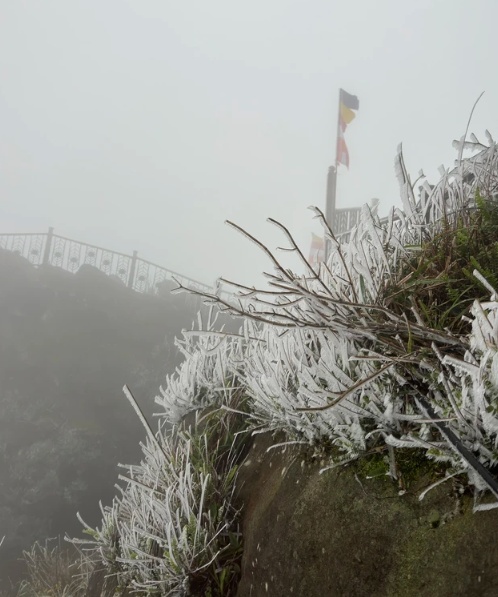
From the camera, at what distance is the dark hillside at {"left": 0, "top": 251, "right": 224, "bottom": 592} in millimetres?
13742

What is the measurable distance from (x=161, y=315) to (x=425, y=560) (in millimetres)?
21317

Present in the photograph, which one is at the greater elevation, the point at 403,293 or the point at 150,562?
the point at 403,293

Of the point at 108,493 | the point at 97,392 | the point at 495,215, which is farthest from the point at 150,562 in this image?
the point at 97,392

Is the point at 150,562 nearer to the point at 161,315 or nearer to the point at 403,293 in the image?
the point at 403,293

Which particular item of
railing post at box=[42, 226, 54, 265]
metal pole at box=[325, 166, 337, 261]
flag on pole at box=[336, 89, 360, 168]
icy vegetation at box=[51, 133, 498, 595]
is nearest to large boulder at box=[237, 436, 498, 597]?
icy vegetation at box=[51, 133, 498, 595]

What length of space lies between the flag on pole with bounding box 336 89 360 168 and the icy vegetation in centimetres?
1067

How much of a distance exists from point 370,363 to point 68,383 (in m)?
17.8

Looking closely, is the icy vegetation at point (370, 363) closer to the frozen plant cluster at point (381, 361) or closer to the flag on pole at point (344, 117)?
the frozen plant cluster at point (381, 361)

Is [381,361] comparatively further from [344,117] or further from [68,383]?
[68,383]

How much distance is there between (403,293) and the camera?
1575 millimetres

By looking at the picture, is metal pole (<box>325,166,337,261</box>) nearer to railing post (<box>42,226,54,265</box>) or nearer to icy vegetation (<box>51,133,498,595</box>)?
icy vegetation (<box>51,133,498,595</box>)

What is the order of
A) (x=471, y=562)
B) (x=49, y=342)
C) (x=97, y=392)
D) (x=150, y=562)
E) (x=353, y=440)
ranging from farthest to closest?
1. (x=49, y=342)
2. (x=97, y=392)
3. (x=150, y=562)
4. (x=353, y=440)
5. (x=471, y=562)

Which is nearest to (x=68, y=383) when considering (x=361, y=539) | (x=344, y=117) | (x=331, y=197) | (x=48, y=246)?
(x=48, y=246)

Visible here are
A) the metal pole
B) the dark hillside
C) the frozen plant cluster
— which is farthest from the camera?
the dark hillside
